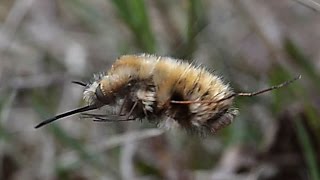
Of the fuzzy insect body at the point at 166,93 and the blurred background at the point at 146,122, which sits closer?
the fuzzy insect body at the point at 166,93

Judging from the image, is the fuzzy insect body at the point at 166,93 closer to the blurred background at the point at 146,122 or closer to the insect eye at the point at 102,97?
the insect eye at the point at 102,97

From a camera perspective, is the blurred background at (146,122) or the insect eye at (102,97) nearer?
the insect eye at (102,97)

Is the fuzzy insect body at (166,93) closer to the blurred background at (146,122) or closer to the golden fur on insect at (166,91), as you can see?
the golden fur on insect at (166,91)

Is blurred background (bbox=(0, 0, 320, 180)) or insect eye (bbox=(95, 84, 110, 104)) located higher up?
blurred background (bbox=(0, 0, 320, 180))

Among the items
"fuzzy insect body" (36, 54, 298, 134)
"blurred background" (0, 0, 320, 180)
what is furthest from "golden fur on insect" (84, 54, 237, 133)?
"blurred background" (0, 0, 320, 180)

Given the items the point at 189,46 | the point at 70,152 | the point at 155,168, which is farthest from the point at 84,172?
the point at 189,46

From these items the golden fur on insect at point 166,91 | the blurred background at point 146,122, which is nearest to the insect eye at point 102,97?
the golden fur on insect at point 166,91

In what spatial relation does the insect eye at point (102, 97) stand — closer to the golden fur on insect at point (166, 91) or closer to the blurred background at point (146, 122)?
the golden fur on insect at point (166, 91)

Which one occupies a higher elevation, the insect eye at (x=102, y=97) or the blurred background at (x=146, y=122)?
the blurred background at (x=146, y=122)

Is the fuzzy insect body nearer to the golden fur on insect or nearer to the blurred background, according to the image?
the golden fur on insect
